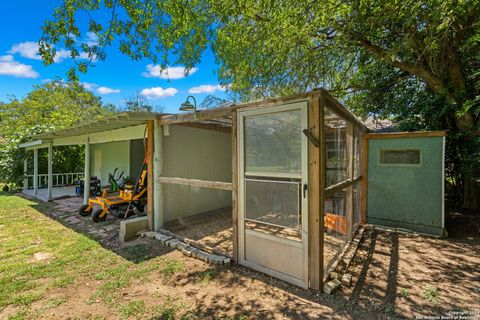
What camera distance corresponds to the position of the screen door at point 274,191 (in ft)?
8.91

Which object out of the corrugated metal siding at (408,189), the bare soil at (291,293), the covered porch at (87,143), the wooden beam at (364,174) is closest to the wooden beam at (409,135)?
the corrugated metal siding at (408,189)

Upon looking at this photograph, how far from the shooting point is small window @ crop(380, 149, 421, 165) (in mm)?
4723

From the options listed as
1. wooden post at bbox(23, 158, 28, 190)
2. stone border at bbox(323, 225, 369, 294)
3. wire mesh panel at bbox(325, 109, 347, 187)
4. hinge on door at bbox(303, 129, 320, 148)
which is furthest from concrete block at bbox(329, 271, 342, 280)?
wooden post at bbox(23, 158, 28, 190)

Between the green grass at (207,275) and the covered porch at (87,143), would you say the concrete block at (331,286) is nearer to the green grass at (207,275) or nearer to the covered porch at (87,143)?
the green grass at (207,275)

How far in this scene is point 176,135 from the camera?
5.31 m

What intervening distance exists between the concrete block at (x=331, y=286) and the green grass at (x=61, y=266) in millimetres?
1989

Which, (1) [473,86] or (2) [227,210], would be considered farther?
(2) [227,210]

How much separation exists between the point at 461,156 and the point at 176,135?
21.8 ft

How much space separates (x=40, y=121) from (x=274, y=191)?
20919 millimetres

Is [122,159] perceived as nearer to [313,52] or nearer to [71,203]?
[71,203]

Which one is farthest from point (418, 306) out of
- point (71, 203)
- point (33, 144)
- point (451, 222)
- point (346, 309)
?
point (33, 144)

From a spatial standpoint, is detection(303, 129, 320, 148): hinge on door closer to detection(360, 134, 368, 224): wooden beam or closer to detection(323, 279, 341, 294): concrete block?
detection(323, 279, 341, 294): concrete block

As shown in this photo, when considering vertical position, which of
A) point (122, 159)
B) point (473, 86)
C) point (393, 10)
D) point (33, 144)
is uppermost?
point (393, 10)

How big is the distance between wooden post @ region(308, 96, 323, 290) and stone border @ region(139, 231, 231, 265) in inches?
51.9
